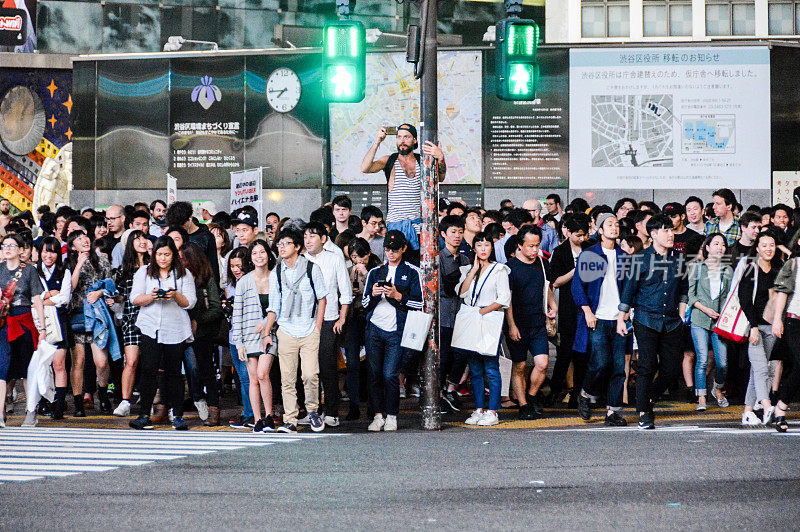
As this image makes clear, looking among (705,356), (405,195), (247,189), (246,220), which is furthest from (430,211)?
A: (247,189)

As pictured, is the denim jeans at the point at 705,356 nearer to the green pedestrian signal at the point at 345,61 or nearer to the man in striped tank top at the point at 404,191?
the man in striped tank top at the point at 404,191

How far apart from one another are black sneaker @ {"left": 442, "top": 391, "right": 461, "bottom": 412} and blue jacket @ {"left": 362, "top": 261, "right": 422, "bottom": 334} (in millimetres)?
1920

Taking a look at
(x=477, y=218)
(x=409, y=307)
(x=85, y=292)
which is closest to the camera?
(x=409, y=307)

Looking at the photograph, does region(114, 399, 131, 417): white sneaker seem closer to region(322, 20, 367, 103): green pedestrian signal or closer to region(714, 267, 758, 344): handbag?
region(322, 20, 367, 103): green pedestrian signal

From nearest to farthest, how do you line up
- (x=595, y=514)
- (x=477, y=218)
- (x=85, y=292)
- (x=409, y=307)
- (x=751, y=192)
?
(x=595, y=514) < (x=409, y=307) < (x=85, y=292) < (x=477, y=218) < (x=751, y=192)

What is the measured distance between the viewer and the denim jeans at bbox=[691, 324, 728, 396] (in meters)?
12.9

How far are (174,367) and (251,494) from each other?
4.13m

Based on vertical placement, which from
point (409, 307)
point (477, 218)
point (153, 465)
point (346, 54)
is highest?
point (346, 54)

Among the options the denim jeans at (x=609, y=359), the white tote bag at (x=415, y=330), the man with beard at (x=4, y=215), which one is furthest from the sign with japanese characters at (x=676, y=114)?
the white tote bag at (x=415, y=330)

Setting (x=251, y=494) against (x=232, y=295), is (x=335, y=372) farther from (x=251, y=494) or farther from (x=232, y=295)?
(x=251, y=494)

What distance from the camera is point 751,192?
2080 cm

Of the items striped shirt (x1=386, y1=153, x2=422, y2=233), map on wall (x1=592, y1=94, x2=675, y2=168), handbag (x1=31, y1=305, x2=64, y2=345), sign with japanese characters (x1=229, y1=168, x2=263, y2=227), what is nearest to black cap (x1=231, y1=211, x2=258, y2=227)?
striped shirt (x1=386, y1=153, x2=422, y2=233)

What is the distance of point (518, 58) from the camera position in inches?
470

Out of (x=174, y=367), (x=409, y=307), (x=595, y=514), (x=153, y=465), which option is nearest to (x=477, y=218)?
(x=409, y=307)
